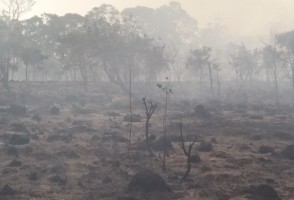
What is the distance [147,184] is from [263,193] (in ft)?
18.8

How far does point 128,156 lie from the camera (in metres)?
28.7

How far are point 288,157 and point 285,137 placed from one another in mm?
8359

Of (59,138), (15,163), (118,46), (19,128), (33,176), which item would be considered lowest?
(33,176)

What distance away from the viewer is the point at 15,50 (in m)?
72.0

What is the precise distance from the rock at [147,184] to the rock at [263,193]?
4092 mm

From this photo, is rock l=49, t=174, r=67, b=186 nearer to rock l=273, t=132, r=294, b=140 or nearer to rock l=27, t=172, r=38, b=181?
rock l=27, t=172, r=38, b=181

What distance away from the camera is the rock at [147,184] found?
2122 centimetres

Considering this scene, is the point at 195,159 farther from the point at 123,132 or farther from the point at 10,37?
the point at 10,37

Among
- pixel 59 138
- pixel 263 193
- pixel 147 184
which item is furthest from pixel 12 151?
pixel 263 193

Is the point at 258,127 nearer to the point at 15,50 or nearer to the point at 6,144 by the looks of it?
the point at 6,144

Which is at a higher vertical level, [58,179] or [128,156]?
[128,156]

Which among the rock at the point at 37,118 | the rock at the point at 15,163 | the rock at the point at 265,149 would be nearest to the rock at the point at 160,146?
the rock at the point at 265,149

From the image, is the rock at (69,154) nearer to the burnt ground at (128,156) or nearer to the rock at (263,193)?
the burnt ground at (128,156)

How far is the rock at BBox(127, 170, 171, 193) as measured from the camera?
21.2 m
